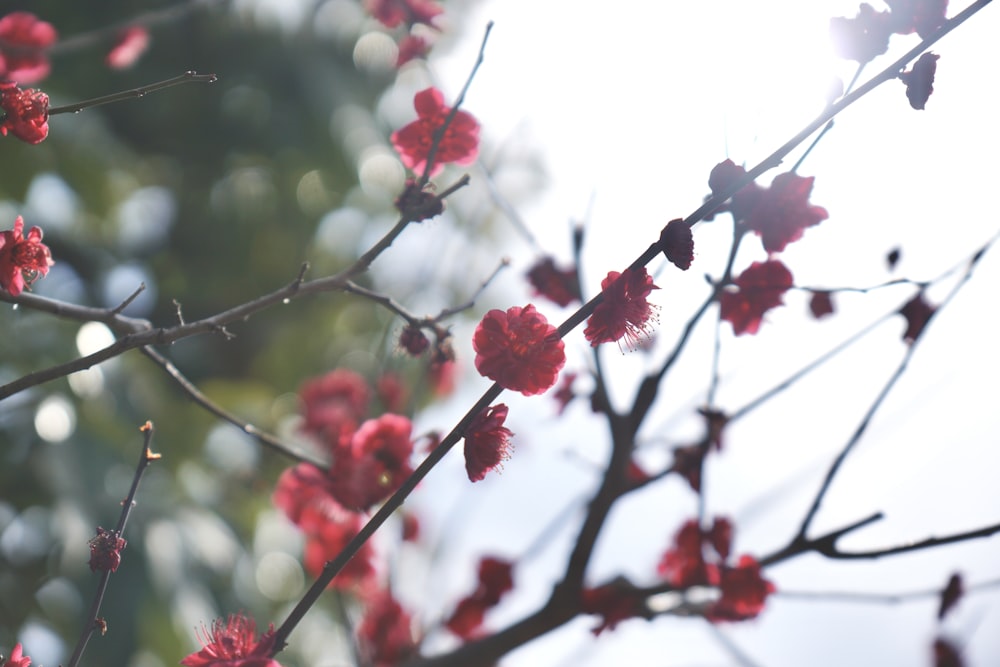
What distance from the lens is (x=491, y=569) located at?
1.50 meters

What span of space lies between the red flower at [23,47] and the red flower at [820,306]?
0.97 m

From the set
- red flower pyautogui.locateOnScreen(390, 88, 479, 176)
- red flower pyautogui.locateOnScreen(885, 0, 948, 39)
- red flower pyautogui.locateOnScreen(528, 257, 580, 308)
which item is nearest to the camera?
red flower pyautogui.locateOnScreen(885, 0, 948, 39)

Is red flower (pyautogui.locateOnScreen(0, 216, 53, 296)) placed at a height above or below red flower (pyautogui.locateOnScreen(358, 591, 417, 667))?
below

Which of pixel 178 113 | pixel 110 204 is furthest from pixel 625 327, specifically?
pixel 178 113

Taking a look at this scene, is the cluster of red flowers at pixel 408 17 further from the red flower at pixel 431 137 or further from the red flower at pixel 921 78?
the red flower at pixel 921 78

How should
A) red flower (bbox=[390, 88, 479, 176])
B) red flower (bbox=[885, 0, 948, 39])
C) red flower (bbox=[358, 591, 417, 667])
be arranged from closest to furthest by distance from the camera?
red flower (bbox=[885, 0, 948, 39]) → red flower (bbox=[390, 88, 479, 176]) → red flower (bbox=[358, 591, 417, 667])

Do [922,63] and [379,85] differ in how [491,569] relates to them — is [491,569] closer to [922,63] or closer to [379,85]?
[922,63]

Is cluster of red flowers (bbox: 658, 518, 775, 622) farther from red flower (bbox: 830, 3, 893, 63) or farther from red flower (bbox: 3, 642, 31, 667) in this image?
red flower (bbox: 3, 642, 31, 667)

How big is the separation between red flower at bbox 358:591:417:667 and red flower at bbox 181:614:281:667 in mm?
861

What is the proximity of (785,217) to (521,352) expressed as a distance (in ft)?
1.18

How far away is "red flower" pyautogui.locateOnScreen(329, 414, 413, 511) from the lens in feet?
3.43

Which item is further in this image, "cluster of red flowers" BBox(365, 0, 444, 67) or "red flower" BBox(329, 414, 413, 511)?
"cluster of red flowers" BBox(365, 0, 444, 67)

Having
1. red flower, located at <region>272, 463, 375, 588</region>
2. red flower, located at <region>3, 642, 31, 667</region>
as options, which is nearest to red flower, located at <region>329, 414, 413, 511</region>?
red flower, located at <region>272, 463, 375, 588</region>

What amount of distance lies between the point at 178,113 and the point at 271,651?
378 cm
